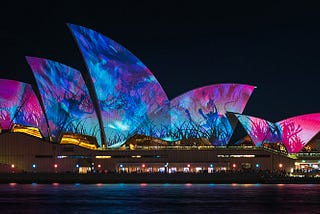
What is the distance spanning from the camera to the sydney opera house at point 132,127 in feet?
237

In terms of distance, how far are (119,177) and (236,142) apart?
15886 millimetres

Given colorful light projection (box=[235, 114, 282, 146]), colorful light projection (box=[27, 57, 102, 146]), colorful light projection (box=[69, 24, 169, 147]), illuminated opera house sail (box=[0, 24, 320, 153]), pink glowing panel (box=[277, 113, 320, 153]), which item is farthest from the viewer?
pink glowing panel (box=[277, 113, 320, 153])

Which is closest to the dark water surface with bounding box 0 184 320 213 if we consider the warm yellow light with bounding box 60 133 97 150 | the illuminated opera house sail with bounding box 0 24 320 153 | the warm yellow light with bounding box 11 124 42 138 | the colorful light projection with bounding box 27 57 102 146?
the colorful light projection with bounding box 27 57 102 146

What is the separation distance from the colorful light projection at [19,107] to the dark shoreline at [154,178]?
7.66 m

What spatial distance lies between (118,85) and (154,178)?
1112 cm

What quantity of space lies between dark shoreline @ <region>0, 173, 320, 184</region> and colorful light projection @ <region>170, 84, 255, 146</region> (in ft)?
30.7

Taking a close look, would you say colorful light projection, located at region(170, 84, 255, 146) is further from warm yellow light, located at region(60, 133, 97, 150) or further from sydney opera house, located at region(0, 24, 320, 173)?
warm yellow light, located at region(60, 133, 97, 150)

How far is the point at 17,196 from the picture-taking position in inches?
1740

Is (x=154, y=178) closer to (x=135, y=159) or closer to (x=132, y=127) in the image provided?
(x=135, y=159)

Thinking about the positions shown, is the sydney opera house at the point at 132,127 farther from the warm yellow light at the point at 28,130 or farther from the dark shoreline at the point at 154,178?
the dark shoreline at the point at 154,178

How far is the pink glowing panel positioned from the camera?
75812 mm

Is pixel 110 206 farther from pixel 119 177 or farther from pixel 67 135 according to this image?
pixel 67 135

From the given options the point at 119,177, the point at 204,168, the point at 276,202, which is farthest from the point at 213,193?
the point at 204,168

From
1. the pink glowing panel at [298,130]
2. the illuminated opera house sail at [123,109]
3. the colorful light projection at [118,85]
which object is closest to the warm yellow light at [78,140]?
the illuminated opera house sail at [123,109]
